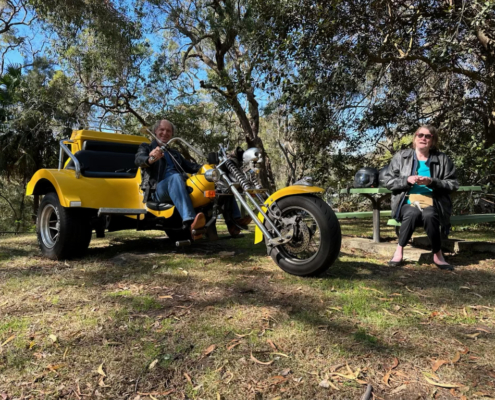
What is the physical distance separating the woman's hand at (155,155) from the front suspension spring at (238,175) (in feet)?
2.22

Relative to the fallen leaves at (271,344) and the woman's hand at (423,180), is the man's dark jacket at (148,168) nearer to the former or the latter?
the fallen leaves at (271,344)

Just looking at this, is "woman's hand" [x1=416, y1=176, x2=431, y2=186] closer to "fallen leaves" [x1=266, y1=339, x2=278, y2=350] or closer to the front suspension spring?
the front suspension spring

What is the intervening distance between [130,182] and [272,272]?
74.0 inches

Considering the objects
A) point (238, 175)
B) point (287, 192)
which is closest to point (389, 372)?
point (287, 192)

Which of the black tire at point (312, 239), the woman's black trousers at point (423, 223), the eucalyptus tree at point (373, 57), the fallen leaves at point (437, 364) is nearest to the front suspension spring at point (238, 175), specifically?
the black tire at point (312, 239)

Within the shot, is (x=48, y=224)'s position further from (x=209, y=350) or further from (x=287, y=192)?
(x=209, y=350)

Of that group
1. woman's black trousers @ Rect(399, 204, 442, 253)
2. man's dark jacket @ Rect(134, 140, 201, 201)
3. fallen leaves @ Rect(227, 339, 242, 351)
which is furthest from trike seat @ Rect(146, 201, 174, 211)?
woman's black trousers @ Rect(399, 204, 442, 253)

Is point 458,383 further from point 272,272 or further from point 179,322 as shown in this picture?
point 272,272

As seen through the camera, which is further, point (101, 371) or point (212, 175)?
point (212, 175)

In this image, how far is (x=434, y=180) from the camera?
3.38 meters

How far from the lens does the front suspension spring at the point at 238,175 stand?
3.10 meters

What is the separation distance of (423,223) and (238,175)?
1.80 m

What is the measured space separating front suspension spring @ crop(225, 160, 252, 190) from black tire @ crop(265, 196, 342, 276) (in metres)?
0.33

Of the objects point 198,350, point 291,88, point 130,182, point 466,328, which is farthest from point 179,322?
point 291,88
